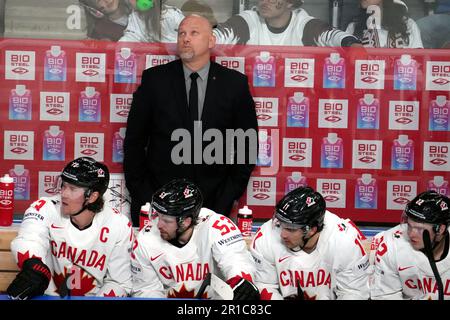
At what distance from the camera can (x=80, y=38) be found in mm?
5473

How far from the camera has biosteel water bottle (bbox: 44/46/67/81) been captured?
548 centimetres

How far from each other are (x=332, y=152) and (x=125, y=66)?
1331mm

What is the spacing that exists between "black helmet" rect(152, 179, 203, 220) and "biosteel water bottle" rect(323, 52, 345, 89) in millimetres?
1603

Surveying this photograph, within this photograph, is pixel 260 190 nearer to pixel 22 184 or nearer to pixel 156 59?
pixel 156 59

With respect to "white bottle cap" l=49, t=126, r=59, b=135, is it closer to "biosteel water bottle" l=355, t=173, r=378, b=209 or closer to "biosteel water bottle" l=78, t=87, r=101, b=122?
"biosteel water bottle" l=78, t=87, r=101, b=122

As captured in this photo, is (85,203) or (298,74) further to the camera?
(298,74)

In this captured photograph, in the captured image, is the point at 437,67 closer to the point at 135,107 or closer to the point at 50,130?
the point at 135,107

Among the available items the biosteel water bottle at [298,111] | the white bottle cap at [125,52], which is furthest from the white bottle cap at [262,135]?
the white bottle cap at [125,52]

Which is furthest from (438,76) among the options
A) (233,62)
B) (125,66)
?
(125,66)

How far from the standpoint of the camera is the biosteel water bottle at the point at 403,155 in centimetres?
555

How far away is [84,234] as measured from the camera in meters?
4.36
